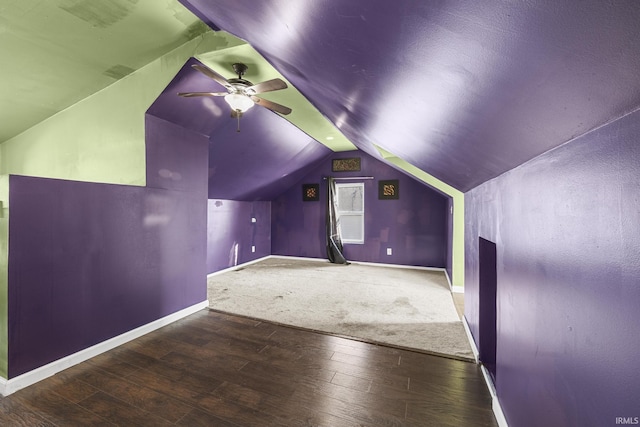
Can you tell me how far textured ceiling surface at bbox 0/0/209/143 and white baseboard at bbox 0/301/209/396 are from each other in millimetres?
2374

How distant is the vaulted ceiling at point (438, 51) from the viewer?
0.46 m

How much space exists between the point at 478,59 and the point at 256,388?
2.05 m

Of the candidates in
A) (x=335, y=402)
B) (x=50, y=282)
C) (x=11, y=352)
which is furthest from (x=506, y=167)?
(x=11, y=352)

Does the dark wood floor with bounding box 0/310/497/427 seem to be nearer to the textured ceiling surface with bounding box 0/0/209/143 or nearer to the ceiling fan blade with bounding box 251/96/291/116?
the ceiling fan blade with bounding box 251/96/291/116

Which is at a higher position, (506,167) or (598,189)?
(506,167)

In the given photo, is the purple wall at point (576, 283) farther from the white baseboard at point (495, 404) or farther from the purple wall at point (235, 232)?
the purple wall at point (235, 232)

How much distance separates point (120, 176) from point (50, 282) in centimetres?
112

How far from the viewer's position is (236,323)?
2.75 m

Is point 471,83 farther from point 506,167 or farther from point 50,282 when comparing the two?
point 50,282

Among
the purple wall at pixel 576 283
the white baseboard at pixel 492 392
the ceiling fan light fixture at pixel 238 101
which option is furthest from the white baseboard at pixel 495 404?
the ceiling fan light fixture at pixel 238 101

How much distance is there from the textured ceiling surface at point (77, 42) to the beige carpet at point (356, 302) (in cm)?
268

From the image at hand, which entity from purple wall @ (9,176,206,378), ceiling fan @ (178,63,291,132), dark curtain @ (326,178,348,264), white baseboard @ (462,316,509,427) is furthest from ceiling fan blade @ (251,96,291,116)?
dark curtain @ (326,178,348,264)

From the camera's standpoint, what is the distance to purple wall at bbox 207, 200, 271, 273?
483 centimetres

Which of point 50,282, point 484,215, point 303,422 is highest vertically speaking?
point 484,215
